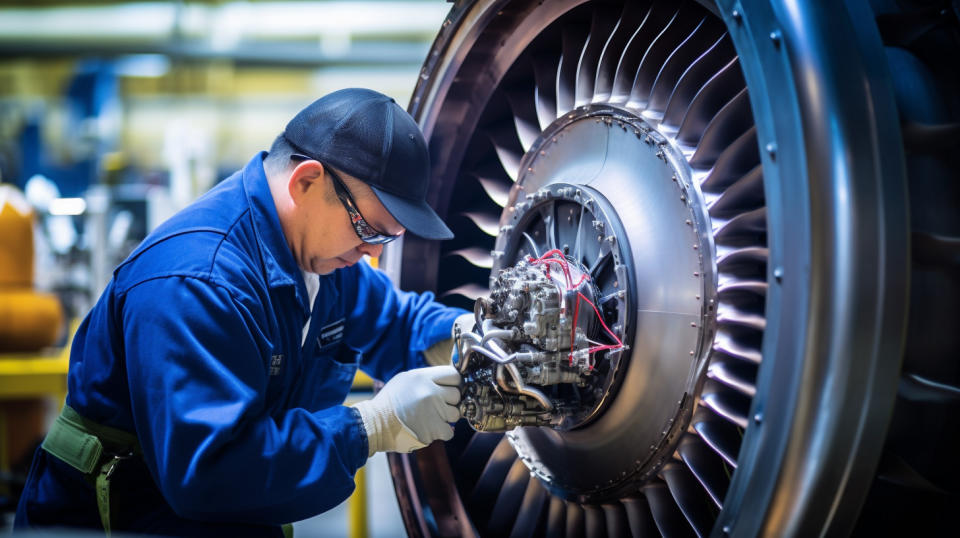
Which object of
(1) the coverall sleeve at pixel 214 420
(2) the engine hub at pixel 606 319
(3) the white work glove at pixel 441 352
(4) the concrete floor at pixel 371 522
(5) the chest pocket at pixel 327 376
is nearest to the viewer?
(1) the coverall sleeve at pixel 214 420

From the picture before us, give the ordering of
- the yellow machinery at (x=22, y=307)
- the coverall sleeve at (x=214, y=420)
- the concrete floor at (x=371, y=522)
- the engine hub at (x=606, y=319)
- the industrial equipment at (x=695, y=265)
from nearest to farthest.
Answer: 1. the industrial equipment at (x=695, y=265)
2. the coverall sleeve at (x=214, y=420)
3. the engine hub at (x=606, y=319)
4. the yellow machinery at (x=22, y=307)
5. the concrete floor at (x=371, y=522)

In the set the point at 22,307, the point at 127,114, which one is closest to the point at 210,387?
the point at 22,307

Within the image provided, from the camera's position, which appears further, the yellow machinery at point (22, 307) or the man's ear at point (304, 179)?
the yellow machinery at point (22, 307)

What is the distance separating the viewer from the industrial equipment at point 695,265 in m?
1.00

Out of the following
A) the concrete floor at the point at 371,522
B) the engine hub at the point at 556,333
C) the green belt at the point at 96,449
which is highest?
the engine hub at the point at 556,333

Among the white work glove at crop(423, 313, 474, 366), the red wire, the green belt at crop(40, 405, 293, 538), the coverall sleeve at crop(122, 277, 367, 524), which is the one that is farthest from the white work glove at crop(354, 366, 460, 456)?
the green belt at crop(40, 405, 293, 538)

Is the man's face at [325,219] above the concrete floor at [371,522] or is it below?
above

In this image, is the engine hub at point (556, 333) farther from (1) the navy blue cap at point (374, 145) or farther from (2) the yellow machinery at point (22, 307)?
(2) the yellow machinery at point (22, 307)

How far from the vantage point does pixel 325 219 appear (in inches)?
67.6

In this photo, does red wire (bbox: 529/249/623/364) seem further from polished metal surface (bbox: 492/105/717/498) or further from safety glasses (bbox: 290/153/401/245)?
safety glasses (bbox: 290/153/401/245)

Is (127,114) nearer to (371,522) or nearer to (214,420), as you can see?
(371,522)

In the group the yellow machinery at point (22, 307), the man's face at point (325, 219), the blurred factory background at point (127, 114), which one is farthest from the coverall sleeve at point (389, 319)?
the blurred factory background at point (127, 114)

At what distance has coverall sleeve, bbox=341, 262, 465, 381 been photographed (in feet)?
7.08

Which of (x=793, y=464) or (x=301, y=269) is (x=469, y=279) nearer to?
(x=301, y=269)
